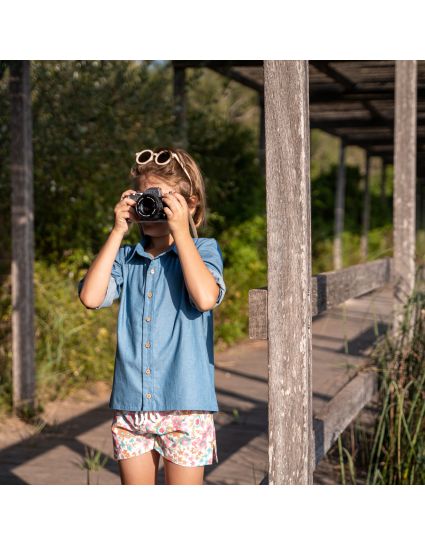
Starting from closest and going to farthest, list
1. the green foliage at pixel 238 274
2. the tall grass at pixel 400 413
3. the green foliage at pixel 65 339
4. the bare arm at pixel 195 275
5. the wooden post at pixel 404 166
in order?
the bare arm at pixel 195 275
the tall grass at pixel 400 413
the wooden post at pixel 404 166
the green foliage at pixel 65 339
the green foliage at pixel 238 274

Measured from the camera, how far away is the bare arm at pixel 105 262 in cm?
270

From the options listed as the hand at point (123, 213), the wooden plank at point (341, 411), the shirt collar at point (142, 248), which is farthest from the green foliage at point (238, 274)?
the hand at point (123, 213)

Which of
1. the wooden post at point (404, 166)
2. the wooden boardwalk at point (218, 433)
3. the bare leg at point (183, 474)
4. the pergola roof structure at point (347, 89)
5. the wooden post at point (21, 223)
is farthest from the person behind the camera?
the pergola roof structure at point (347, 89)

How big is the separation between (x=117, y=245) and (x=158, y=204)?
198 millimetres

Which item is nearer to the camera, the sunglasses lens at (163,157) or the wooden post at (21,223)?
the sunglasses lens at (163,157)

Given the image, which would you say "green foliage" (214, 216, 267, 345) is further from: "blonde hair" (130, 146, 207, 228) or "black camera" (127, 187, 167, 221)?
"black camera" (127, 187, 167, 221)

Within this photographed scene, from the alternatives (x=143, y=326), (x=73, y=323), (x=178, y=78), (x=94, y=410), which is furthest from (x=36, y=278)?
(x=143, y=326)

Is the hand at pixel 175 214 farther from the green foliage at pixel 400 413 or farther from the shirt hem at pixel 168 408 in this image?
the green foliage at pixel 400 413

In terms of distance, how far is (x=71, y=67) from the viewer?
7.27 meters

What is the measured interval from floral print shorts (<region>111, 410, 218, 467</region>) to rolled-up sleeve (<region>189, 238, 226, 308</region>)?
35 centimetres

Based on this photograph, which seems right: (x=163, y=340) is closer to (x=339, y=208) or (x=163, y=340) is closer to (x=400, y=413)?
(x=400, y=413)

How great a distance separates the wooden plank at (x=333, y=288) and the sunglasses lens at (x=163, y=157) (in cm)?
48

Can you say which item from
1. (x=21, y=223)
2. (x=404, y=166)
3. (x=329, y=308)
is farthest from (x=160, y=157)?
(x=404, y=166)

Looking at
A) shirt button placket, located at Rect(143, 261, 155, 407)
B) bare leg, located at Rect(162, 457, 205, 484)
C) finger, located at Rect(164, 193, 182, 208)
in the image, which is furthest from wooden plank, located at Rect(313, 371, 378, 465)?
finger, located at Rect(164, 193, 182, 208)
